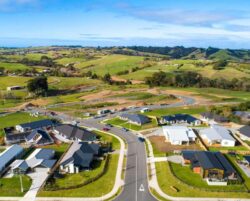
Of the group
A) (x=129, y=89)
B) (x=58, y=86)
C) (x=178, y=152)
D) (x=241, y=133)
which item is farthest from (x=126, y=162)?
(x=58, y=86)

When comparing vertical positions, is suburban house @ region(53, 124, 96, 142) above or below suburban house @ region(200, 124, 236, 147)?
below

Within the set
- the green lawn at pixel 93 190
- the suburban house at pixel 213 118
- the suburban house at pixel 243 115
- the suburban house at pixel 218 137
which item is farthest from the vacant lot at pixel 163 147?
the suburban house at pixel 243 115

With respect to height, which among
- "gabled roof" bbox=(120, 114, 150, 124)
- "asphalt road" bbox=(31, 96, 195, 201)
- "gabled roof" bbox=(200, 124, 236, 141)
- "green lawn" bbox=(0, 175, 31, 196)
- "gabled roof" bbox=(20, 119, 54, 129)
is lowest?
"green lawn" bbox=(0, 175, 31, 196)

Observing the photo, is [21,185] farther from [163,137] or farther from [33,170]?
[163,137]

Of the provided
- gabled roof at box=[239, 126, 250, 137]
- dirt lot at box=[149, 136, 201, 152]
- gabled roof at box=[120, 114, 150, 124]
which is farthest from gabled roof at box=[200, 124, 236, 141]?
gabled roof at box=[120, 114, 150, 124]

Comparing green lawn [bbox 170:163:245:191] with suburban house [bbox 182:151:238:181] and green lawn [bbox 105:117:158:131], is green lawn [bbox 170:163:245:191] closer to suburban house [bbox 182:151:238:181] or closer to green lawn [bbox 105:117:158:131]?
suburban house [bbox 182:151:238:181]

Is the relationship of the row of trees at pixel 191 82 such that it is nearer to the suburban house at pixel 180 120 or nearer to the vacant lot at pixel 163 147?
the suburban house at pixel 180 120

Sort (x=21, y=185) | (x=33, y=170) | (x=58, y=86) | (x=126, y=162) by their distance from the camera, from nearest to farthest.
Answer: (x=21, y=185)
(x=33, y=170)
(x=126, y=162)
(x=58, y=86)
